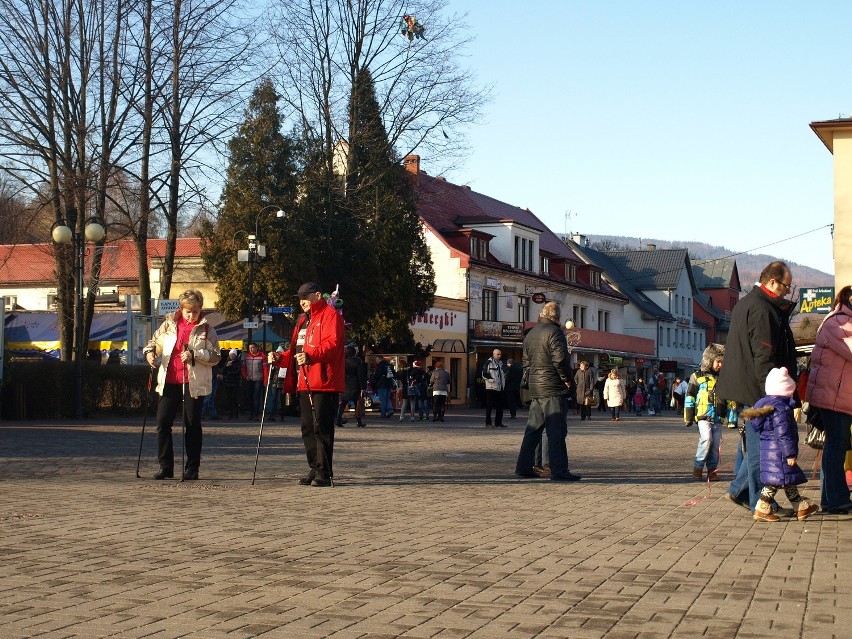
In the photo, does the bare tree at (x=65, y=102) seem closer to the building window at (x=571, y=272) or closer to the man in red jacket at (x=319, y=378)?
the man in red jacket at (x=319, y=378)

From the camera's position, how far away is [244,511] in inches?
399

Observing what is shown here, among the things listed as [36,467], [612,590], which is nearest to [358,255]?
[36,467]

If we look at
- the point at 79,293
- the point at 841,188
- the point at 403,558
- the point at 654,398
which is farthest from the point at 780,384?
the point at 654,398

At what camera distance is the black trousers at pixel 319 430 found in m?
12.4

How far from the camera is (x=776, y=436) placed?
384 inches

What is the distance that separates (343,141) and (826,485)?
106ft

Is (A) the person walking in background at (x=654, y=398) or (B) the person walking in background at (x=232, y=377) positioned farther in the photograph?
(A) the person walking in background at (x=654, y=398)

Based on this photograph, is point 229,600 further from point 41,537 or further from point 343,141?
point 343,141

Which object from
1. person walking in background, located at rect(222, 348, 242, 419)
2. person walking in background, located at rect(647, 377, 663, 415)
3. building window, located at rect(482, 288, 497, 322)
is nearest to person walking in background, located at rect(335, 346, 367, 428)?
person walking in background, located at rect(222, 348, 242, 419)

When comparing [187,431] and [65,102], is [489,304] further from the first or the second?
[187,431]

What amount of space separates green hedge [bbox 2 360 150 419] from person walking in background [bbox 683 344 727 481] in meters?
17.7

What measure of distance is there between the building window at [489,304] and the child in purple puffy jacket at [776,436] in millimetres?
52203

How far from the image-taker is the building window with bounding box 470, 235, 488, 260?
61.6 metres

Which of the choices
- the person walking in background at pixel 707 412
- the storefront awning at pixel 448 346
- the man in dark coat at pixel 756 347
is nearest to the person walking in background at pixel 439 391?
the storefront awning at pixel 448 346
